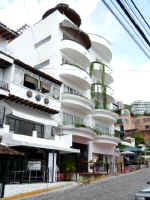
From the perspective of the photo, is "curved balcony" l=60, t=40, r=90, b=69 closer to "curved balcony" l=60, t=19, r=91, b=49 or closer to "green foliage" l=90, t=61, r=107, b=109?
"curved balcony" l=60, t=19, r=91, b=49

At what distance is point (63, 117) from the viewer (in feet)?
82.6

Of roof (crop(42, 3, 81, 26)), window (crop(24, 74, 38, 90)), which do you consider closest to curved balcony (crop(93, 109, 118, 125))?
window (crop(24, 74, 38, 90))

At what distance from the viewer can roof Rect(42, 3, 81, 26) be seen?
29344 mm

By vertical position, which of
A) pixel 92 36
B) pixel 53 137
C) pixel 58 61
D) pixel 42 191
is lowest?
pixel 42 191

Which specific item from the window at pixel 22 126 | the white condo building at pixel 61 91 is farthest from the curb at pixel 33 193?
the window at pixel 22 126

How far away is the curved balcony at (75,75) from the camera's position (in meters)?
26.0

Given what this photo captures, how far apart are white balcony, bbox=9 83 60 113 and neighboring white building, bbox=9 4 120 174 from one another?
2.90ft

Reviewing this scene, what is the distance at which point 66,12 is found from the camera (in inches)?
1180

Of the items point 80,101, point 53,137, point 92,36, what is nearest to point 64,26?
point 92,36

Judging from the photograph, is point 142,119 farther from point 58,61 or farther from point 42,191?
point 42,191

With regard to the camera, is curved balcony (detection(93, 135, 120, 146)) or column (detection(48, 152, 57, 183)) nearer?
column (detection(48, 152, 57, 183))

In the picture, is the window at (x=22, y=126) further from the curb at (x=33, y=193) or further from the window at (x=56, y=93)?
the curb at (x=33, y=193)

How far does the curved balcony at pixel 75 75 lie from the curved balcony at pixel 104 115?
3913 mm

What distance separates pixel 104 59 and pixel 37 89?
18.2m
